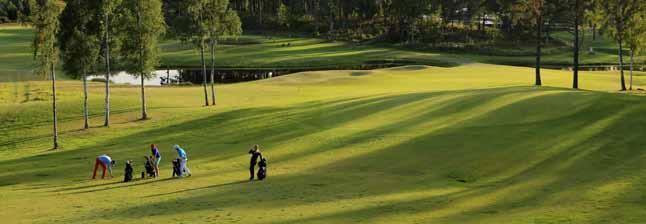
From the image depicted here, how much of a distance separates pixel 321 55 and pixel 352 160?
300ft

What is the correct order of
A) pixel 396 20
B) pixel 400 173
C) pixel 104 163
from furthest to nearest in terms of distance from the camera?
pixel 396 20 → pixel 104 163 → pixel 400 173

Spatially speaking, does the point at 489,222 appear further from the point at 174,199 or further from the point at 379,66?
the point at 379,66

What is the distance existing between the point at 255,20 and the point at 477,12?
59171mm

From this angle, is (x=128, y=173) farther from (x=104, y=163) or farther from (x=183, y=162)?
(x=183, y=162)

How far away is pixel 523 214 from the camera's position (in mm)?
23250

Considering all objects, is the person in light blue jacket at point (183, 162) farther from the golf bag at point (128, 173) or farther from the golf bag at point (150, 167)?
the golf bag at point (128, 173)

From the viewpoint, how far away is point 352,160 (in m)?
34.9

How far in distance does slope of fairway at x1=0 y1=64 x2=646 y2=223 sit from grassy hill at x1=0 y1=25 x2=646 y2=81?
57.1 metres

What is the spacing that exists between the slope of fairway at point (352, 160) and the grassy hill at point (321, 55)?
5705cm

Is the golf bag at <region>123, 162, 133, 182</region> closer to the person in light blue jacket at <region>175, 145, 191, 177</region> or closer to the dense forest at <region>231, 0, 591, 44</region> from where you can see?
the person in light blue jacket at <region>175, 145, 191, 177</region>

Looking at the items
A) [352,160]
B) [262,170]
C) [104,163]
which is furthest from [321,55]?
[262,170]

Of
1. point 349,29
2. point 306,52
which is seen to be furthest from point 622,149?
point 349,29

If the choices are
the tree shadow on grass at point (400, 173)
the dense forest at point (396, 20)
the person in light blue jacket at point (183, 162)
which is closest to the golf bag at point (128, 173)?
the person in light blue jacket at point (183, 162)

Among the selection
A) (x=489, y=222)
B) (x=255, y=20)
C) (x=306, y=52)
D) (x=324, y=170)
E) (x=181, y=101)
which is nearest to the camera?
(x=489, y=222)
